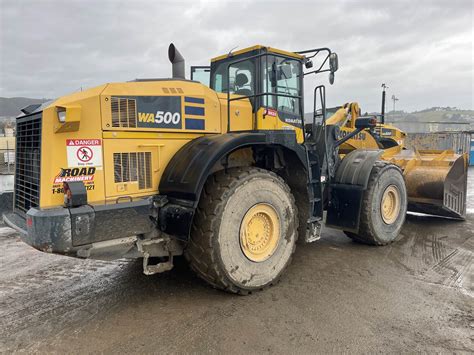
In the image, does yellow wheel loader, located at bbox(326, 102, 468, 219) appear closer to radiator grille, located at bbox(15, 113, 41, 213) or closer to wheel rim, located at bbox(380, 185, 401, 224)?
wheel rim, located at bbox(380, 185, 401, 224)

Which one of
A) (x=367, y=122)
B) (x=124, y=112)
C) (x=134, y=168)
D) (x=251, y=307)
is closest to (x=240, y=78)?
(x=124, y=112)

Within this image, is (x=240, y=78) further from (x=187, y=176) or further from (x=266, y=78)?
(x=187, y=176)

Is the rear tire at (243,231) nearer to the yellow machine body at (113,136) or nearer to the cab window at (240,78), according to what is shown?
the yellow machine body at (113,136)

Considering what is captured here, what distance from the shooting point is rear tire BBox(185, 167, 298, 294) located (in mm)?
3846

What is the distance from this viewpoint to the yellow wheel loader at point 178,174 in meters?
3.36

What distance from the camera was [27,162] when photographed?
3.92 m

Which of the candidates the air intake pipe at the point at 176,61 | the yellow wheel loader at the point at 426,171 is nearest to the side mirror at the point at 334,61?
the yellow wheel loader at the point at 426,171

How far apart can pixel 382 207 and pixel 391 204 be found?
412 millimetres

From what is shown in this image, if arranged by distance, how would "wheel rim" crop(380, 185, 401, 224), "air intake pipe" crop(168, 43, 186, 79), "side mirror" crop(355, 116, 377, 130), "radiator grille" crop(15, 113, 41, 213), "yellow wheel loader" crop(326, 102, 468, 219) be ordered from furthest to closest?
1. "yellow wheel loader" crop(326, 102, 468, 219)
2. "wheel rim" crop(380, 185, 401, 224)
3. "side mirror" crop(355, 116, 377, 130)
4. "air intake pipe" crop(168, 43, 186, 79)
5. "radiator grille" crop(15, 113, 41, 213)

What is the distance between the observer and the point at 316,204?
521cm

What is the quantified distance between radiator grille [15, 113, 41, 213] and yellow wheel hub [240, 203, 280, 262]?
2.04 metres

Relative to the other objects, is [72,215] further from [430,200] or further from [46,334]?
[430,200]

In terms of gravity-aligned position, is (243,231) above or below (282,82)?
below

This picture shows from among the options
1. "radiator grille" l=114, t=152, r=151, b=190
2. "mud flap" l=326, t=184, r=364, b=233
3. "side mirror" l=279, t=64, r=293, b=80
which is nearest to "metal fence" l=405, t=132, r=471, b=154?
"mud flap" l=326, t=184, r=364, b=233
